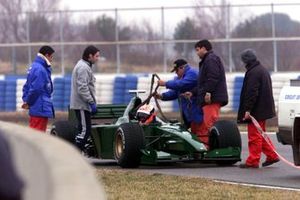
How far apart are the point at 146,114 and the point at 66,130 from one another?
52.2 inches

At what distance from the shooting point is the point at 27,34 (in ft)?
105

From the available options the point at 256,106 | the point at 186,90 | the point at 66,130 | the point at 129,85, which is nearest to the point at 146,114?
the point at 186,90

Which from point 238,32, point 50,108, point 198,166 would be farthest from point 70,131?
point 238,32

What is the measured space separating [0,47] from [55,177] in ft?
95.0

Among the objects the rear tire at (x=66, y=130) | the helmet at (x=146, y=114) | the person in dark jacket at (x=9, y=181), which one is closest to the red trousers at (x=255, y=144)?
the helmet at (x=146, y=114)

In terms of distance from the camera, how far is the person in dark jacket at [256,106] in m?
12.2

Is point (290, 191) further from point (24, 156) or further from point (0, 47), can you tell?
point (0, 47)

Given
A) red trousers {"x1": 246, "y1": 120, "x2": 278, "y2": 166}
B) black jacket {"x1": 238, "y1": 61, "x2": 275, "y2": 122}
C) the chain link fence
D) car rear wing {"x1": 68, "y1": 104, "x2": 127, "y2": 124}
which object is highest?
the chain link fence

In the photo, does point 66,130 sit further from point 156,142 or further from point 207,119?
A: point 207,119

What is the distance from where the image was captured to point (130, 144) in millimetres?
12016

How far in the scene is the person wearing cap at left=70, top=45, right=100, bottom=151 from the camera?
12.8 meters

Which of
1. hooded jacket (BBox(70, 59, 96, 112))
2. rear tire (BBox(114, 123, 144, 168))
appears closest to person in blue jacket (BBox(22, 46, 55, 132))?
hooded jacket (BBox(70, 59, 96, 112))

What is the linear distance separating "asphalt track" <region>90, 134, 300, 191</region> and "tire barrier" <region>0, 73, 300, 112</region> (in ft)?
30.7

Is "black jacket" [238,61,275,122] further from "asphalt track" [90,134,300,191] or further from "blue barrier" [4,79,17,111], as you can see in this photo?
"blue barrier" [4,79,17,111]
